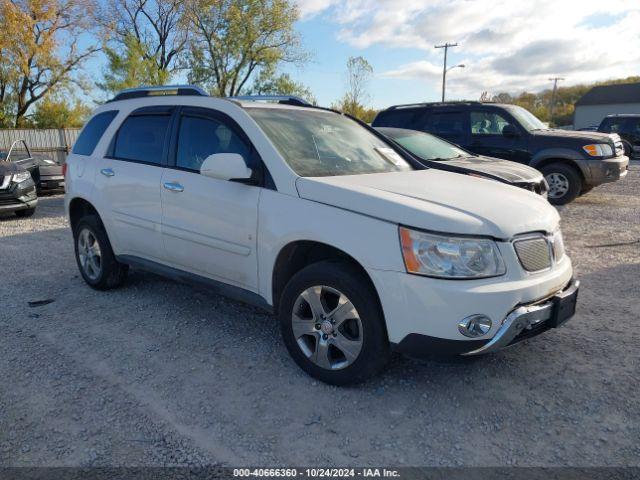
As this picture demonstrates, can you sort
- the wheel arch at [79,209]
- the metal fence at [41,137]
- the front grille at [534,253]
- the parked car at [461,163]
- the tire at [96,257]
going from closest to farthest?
the front grille at [534,253] < the tire at [96,257] < the wheel arch at [79,209] < the parked car at [461,163] < the metal fence at [41,137]

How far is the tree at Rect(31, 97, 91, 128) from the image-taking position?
31984 mm

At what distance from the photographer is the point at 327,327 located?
10.1 ft

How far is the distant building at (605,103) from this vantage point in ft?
183

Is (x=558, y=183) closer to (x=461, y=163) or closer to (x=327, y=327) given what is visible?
(x=461, y=163)

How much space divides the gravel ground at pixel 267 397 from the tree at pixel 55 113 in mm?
32285

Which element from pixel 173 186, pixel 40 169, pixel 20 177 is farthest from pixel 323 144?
pixel 40 169

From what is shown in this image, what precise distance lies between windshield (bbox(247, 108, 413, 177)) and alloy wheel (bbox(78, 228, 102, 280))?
7.70 feet

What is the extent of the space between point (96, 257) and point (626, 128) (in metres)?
21.3

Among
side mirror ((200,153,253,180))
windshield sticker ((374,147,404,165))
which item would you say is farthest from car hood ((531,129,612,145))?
side mirror ((200,153,253,180))

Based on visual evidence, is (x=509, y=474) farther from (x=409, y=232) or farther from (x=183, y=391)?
(x=183, y=391)

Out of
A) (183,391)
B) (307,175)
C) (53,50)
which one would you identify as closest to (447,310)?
(307,175)

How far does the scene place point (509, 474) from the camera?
2365mm

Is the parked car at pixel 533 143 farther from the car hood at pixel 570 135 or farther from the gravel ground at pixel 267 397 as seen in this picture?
the gravel ground at pixel 267 397

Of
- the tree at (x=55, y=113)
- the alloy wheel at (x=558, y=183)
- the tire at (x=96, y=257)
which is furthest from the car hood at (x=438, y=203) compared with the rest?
the tree at (x=55, y=113)
